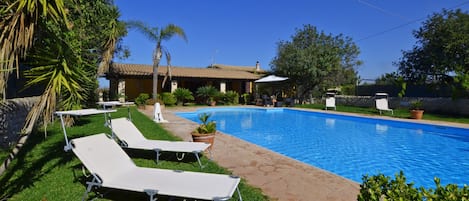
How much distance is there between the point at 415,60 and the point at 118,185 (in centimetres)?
2319

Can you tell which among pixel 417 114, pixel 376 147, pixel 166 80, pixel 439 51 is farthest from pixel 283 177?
pixel 166 80

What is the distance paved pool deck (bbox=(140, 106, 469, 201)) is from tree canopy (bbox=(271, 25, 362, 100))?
60.5 feet

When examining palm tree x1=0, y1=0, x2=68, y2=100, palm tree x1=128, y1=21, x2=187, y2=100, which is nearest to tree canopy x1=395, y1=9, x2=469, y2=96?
palm tree x1=128, y1=21, x2=187, y2=100

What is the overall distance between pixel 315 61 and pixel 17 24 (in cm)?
2361

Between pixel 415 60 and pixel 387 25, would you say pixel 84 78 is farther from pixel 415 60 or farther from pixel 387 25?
pixel 387 25

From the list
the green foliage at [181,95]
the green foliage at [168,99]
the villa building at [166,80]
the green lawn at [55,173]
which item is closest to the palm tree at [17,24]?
the green lawn at [55,173]

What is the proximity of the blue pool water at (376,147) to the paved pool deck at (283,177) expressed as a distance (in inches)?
56.2

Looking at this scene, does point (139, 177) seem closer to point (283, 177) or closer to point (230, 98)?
point (283, 177)

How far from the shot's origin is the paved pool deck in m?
4.16

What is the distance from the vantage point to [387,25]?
86.3ft

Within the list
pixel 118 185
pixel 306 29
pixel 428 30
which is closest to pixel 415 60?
pixel 428 30

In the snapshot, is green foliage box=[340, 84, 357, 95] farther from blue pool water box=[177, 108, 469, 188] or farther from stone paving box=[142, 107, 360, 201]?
stone paving box=[142, 107, 360, 201]

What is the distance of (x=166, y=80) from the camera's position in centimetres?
2586

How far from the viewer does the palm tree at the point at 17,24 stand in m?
2.31
